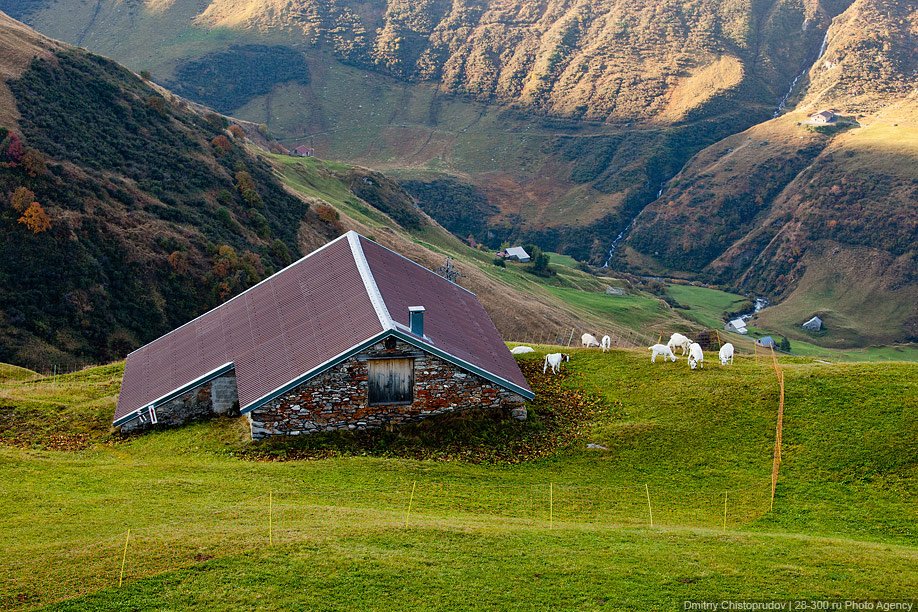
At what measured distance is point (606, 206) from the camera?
604 feet

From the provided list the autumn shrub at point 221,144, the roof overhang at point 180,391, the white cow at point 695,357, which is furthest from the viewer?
the autumn shrub at point 221,144

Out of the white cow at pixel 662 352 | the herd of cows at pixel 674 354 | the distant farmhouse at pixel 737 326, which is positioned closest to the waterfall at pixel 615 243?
the distant farmhouse at pixel 737 326

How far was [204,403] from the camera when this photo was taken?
28531 mm

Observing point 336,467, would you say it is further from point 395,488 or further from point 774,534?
point 774,534

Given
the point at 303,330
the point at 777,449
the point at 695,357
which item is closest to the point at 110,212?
the point at 303,330

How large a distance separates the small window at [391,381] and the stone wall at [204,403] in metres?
5.95

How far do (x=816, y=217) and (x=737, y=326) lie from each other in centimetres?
4474

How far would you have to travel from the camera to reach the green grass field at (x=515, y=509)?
52.3ft

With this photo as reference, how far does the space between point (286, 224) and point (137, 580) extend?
63.9 meters

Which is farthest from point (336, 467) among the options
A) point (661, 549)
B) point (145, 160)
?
point (145, 160)

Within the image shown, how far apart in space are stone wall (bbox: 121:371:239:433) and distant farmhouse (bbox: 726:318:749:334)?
10723cm

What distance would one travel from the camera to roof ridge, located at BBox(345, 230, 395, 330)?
25.8 meters

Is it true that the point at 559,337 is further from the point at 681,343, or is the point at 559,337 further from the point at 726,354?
the point at 726,354

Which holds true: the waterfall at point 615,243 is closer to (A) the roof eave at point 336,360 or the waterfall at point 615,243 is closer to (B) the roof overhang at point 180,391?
(B) the roof overhang at point 180,391
